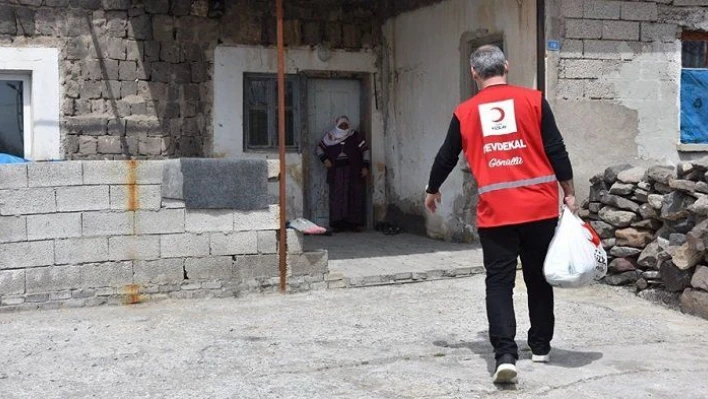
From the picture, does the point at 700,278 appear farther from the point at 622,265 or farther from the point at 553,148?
the point at 553,148

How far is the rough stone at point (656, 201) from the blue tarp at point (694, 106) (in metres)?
2.17

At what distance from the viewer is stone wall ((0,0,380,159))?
9742mm

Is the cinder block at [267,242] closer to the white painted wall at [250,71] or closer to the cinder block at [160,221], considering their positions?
the cinder block at [160,221]

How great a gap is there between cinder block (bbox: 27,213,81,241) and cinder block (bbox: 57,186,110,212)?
2.5 inches

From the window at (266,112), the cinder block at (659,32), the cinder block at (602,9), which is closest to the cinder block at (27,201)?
the window at (266,112)

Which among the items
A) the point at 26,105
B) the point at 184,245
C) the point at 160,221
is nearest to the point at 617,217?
the point at 184,245

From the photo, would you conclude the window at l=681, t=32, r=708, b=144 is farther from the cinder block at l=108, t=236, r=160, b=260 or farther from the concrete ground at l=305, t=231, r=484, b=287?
the cinder block at l=108, t=236, r=160, b=260

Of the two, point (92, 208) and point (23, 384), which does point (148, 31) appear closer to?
point (92, 208)

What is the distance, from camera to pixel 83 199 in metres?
6.74

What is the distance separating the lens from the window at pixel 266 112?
10914 millimetres

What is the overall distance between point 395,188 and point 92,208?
5.28 metres

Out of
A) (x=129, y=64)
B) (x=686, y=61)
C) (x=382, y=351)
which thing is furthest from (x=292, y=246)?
(x=686, y=61)

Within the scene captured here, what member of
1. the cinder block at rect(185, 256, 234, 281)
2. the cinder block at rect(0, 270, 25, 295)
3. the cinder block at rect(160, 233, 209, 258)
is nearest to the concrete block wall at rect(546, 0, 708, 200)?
the cinder block at rect(185, 256, 234, 281)

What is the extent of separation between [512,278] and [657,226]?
3176mm
